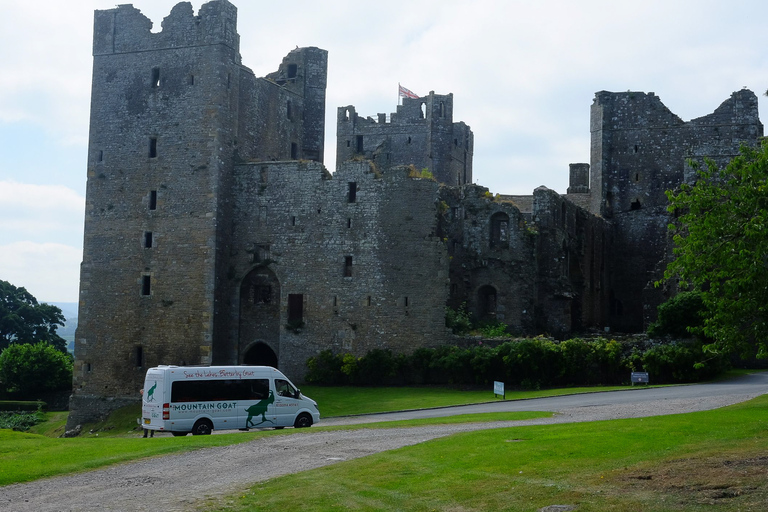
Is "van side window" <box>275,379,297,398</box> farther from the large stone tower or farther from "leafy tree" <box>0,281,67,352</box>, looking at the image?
"leafy tree" <box>0,281,67,352</box>

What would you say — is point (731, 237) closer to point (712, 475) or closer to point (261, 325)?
point (712, 475)

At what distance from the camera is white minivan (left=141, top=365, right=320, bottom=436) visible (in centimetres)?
3136

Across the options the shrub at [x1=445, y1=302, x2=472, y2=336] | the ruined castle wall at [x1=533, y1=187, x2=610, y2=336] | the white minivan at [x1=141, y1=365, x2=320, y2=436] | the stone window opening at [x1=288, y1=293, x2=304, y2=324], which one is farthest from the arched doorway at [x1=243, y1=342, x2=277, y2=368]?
the white minivan at [x1=141, y1=365, x2=320, y2=436]

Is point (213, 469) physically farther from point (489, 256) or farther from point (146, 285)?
point (489, 256)

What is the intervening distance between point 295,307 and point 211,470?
90.3ft

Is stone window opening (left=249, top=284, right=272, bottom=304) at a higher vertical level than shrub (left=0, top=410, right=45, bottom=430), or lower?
higher

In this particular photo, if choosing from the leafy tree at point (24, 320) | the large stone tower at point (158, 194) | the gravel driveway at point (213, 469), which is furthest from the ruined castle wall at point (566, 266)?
the leafy tree at point (24, 320)

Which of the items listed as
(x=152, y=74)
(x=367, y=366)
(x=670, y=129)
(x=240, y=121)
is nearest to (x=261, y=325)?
(x=367, y=366)

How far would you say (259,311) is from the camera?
162ft

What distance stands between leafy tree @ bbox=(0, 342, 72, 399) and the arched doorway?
18.5 metres

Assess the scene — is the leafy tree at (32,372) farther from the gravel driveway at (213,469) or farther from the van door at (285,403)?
the gravel driveway at (213,469)

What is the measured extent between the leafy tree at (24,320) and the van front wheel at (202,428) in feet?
172

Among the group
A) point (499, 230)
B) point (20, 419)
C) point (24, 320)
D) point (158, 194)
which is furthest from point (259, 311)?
point (24, 320)

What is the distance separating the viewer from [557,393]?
38.7 meters
